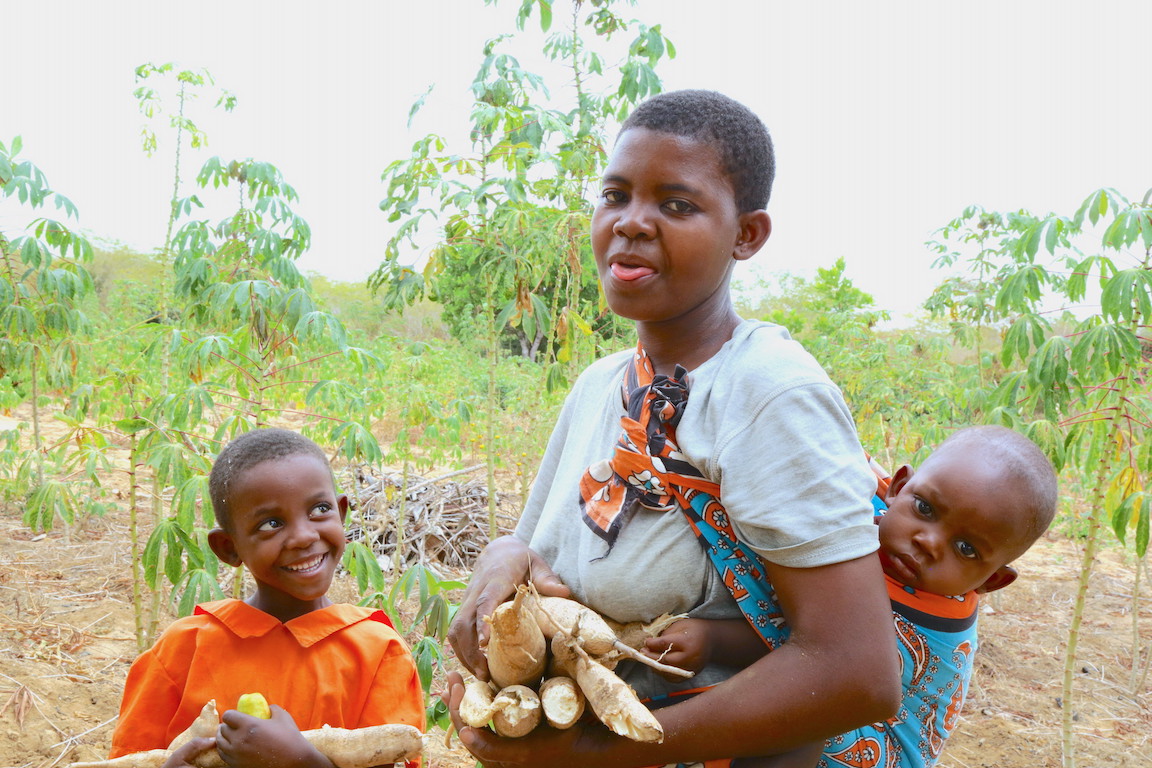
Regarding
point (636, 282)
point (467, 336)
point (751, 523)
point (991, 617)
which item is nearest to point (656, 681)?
point (751, 523)

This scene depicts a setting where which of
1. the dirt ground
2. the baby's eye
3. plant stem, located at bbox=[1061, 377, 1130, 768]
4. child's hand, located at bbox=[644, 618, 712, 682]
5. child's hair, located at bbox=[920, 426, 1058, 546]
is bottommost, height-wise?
the dirt ground

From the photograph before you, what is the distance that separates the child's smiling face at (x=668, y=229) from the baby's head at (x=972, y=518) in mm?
409

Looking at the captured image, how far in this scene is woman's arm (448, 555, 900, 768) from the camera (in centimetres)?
94

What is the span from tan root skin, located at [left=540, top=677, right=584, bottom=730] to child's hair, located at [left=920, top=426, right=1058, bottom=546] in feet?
2.13

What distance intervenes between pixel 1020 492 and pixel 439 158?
312cm

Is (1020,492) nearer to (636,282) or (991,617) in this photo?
(636,282)

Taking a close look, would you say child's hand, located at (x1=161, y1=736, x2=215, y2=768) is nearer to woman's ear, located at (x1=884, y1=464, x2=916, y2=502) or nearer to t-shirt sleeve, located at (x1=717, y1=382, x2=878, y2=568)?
t-shirt sleeve, located at (x1=717, y1=382, x2=878, y2=568)

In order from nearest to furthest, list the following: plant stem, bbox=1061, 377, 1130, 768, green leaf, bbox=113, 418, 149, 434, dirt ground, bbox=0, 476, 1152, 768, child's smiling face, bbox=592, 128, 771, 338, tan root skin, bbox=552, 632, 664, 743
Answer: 1. tan root skin, bbox=552, 632, 664, 743
2. child's smiling face, bbox=592, 128, 771, 338
3. green leaf, bbox=113, 418, 149, 434
4. plant stem, bbox=1061, 377, 1130, 768
5. dirt ground, bbox=0, 476, 1152, 768

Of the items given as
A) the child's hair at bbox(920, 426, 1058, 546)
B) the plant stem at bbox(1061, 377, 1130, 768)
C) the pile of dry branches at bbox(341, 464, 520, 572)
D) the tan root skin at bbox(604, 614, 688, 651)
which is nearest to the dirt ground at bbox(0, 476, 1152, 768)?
the pile of dry branches at bbox(341, 464, 520, 572)

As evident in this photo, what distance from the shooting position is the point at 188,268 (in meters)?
3.55

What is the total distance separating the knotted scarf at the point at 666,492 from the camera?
1.03m

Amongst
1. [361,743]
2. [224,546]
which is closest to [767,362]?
[361,743]

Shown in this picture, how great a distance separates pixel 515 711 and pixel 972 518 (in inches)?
26.3

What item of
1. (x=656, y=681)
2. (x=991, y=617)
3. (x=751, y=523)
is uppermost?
(x=751, y=523)
